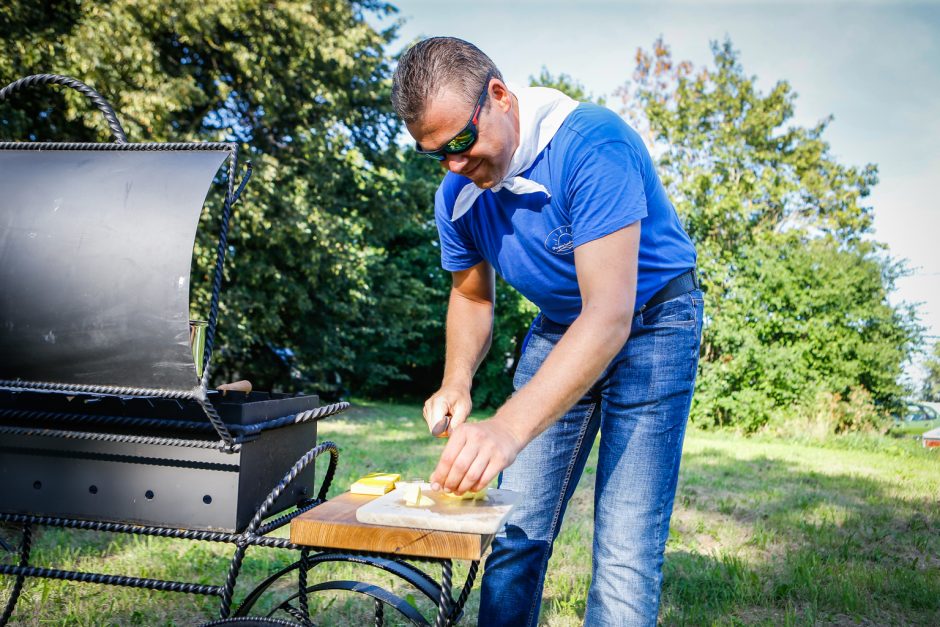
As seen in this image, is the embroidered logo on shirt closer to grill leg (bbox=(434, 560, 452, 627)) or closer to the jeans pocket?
the jeans pocket

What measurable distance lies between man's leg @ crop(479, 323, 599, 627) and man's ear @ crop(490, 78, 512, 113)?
0.67 meters

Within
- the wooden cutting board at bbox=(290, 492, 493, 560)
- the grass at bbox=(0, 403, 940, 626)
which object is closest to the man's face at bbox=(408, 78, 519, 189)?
the wooden cutting board at bbox=(290, 492, 493, 560)

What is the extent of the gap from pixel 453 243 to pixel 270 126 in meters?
10.3

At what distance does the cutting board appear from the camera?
1178mm

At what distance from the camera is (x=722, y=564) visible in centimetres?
364

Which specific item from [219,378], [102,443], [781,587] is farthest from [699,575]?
[219,378]

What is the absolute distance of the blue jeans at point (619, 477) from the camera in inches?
68.6

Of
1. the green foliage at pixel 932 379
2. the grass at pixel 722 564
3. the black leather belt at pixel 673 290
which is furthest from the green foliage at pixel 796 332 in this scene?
the black leather belt at pixel 673 290

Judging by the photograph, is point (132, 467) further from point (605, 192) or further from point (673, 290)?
point (673, 290)

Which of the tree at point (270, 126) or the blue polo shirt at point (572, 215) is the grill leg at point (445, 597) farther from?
the tree at point (270, 126)

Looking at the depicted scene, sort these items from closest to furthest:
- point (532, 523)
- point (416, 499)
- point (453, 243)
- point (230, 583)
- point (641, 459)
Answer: point (416, 499) < point (230, 583) < point (641, 459) < point (532, 523) < point (453, 243)

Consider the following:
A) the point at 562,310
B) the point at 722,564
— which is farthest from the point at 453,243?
the point at 722,564

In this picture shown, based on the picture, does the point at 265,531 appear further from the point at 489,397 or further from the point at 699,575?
the point at 489,397

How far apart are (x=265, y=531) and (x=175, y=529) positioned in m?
0.19
